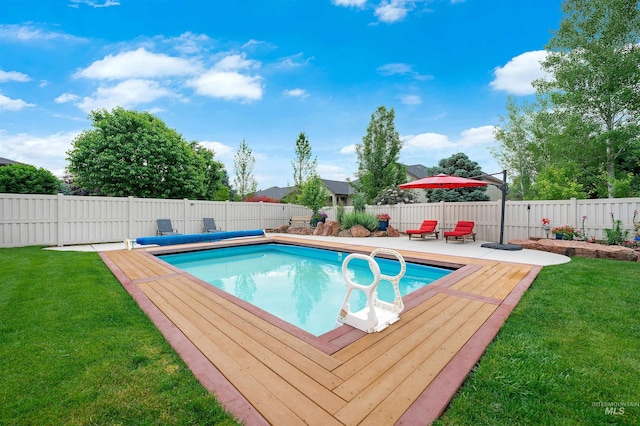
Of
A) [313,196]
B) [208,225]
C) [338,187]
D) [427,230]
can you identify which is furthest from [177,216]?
[338,187]

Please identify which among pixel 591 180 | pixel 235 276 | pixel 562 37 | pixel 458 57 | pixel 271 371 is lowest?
pixel 235 276

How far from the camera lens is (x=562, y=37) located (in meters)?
13.3

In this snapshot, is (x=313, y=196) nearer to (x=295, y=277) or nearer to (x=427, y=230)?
(x=427, y=230)

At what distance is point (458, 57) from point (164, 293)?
1307 centimetres

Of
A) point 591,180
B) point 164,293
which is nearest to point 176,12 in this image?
point 164,293

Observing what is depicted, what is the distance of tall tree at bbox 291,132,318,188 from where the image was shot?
68.9ft

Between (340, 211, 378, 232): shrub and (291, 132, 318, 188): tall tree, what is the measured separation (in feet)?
31.9

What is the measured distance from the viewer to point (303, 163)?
69.4 ft

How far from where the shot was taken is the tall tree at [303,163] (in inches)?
827

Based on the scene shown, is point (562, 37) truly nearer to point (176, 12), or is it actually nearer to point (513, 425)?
point (176, 12)

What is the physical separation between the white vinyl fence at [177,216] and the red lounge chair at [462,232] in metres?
0.79

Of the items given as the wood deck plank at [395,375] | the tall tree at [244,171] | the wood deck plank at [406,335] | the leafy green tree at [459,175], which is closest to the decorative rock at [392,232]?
the wood deck plank at [406,335]

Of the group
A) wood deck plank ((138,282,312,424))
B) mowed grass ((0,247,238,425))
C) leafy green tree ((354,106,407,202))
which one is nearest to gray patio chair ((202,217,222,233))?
mowed grass ((0,247,238,425))

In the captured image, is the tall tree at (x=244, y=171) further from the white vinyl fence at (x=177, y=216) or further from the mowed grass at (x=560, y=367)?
the mowed grass at (x=560, y=367)
